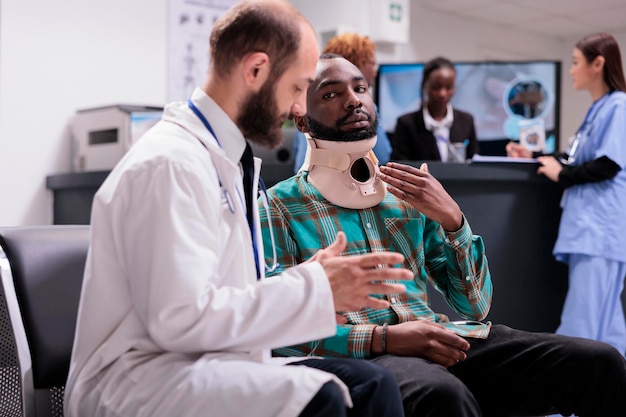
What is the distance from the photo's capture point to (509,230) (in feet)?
10.8

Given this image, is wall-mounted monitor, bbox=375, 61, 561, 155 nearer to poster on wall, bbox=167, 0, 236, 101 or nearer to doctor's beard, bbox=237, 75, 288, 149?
poster on wall, bbox=167, 0, 236, 101

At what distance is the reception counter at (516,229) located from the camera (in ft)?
10.4

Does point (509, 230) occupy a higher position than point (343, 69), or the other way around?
point (343, 69)

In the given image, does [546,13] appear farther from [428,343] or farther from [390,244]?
[428,343]

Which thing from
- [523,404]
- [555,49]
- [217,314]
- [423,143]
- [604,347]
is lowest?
[523,404]

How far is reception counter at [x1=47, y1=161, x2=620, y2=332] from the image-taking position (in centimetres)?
318

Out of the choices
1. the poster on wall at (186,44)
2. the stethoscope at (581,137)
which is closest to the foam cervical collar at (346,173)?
the stethoscope at (581,137)

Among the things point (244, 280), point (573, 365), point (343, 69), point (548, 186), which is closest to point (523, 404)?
point (573, 365)

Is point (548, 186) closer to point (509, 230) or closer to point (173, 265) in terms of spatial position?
point (509, 230)

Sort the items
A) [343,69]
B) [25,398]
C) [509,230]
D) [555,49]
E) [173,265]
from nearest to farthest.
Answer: [173,265] < [25,398] < [343,69] < [509,230] < [555,49]

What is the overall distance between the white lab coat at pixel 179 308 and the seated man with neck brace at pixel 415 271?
337 mm

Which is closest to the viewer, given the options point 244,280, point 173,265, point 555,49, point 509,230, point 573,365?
point 173,265

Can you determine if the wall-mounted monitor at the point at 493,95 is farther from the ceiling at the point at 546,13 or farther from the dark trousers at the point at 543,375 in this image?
the dark trousers at the point at 543,375

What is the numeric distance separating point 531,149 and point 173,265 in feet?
9.44
